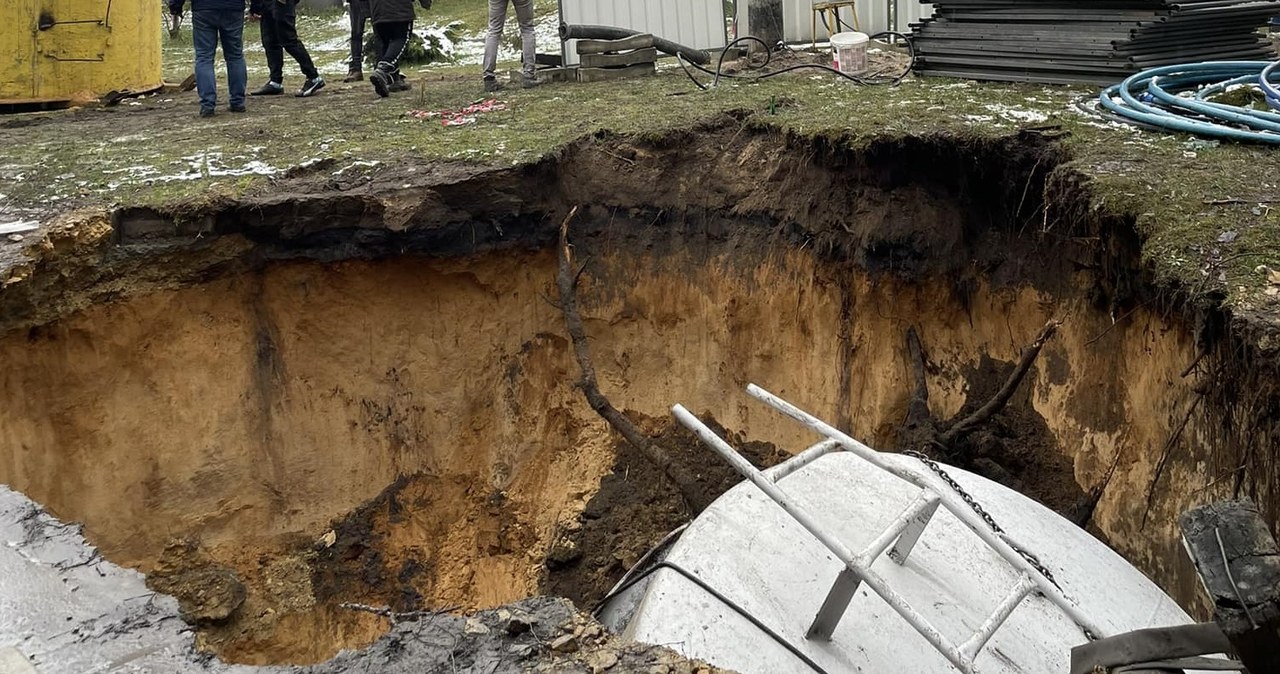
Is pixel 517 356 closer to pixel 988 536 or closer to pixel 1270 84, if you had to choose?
pixel 988 536

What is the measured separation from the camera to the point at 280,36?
938 centimetres

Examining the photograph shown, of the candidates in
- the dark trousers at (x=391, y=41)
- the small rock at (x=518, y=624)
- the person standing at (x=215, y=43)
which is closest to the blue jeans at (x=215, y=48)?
the person standing at (x=215, y=43)

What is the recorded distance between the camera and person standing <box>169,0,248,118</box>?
7.94 meters

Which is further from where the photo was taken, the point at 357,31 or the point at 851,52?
the point at 357,31

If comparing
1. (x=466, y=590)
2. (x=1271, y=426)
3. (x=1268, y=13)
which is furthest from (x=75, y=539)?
(x=1268, y=13)

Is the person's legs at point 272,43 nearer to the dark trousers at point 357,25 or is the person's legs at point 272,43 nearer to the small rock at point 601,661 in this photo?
the dark trousers at point 357,25

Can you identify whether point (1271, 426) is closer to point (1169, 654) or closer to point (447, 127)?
point (1169, 654)

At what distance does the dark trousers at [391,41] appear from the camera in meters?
8.98

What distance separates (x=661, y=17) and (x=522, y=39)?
203 cm

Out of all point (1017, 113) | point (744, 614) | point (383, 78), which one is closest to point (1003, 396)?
point (1017, 113)

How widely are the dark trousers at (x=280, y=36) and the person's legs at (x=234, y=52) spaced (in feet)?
3.19

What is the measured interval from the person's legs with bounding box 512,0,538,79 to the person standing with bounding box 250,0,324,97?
219 cm

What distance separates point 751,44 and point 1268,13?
4.74 metres

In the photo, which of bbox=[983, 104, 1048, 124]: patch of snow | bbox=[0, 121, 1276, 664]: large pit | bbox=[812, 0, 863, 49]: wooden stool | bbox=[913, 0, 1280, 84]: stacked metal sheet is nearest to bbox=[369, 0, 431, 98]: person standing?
bbox=[0, 121, 1276, 664]: large pit
